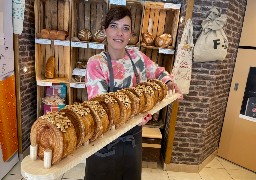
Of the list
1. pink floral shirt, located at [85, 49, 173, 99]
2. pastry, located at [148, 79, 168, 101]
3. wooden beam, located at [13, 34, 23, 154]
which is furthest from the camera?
wooden beam, located at [13, 34, 23, 154]

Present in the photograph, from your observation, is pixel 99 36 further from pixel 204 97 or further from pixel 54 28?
pixel 204 97

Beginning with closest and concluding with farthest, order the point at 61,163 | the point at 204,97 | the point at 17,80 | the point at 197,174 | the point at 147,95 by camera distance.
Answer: the point at 61,163, the point at 147,95, the point at 17,80, the point at 204,97, the point at 197,174

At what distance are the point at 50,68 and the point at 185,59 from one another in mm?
2033

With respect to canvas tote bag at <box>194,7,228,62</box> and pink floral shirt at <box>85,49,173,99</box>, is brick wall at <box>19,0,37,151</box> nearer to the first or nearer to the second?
pink floral shirt at <box>85,49,173,99</box>

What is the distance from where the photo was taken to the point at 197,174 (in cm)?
352

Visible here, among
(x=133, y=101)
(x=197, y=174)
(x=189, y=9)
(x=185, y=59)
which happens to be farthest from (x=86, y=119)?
(x=197, y=174)

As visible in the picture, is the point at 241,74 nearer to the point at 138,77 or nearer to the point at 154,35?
the point at 154,35

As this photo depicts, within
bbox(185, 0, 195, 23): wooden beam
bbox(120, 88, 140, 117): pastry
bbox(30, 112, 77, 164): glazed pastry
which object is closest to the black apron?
bbox(120, 88, 140, 117): pastry

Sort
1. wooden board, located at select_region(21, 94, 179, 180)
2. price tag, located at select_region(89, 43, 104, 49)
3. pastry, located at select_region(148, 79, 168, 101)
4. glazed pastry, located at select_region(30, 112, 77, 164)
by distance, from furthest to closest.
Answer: price tag, located at select_region(89, 43, 104, 49) < pastry, located at select_region(148, 79, 168, 101) < glazed pastry, located at select_region(30, 112, 77, 164) < wooden board, located at select_region(21, 94, 179, 180)

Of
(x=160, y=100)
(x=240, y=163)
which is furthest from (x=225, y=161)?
(x=160, y=100)

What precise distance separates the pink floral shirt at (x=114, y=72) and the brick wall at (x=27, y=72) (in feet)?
6.70

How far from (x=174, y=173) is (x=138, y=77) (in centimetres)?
226

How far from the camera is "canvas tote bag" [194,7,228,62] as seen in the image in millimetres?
A: 2887

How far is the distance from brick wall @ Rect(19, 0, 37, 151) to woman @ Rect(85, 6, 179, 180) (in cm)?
205
